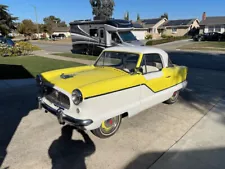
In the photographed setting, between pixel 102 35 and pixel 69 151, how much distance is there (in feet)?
40.3

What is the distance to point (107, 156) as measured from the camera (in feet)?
10.3

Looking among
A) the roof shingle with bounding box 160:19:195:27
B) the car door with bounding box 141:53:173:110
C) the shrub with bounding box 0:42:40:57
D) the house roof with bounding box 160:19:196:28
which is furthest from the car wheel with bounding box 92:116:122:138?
the roof shingle with bounding box 160:19:195:27

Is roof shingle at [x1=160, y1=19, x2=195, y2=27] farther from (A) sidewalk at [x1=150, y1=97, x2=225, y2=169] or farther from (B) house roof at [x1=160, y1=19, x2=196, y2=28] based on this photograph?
(A) sidewalk at [x1=150, y1=97, x2=225, y2=169]

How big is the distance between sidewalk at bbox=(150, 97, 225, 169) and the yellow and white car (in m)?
1.02

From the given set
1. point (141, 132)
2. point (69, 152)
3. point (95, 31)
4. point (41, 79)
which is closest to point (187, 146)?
point (141, 132)

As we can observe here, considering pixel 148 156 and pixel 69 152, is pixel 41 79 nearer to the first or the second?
pixel 69 152

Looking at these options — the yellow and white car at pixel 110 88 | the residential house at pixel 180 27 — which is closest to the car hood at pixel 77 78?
the yellow and white car at pixel 110 88

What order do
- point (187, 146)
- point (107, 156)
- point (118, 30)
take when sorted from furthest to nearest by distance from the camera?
point (118, 30) → point (187, 146) → point (107, 156)

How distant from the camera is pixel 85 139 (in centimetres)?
360

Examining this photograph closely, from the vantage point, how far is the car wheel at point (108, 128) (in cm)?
356

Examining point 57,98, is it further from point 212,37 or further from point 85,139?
point 212,37

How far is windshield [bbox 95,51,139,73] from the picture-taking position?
4215mm

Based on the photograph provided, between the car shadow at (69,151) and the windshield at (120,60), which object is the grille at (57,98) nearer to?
the car shadow at (69,151)

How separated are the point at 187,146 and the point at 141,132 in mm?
890
